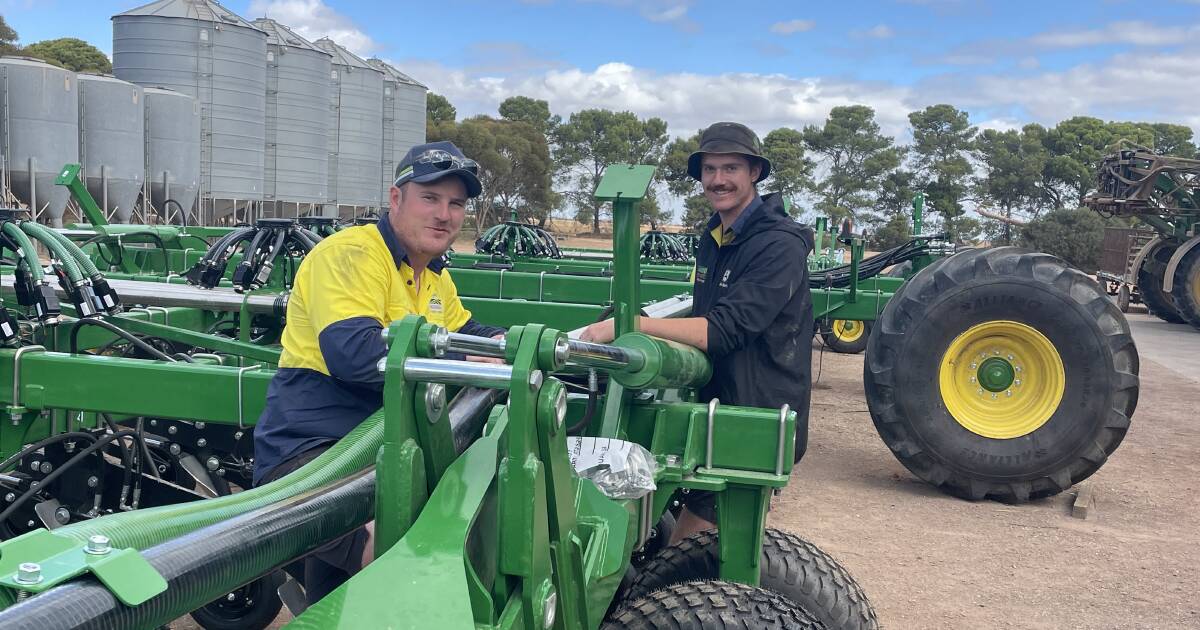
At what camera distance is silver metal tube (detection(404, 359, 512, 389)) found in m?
1.71

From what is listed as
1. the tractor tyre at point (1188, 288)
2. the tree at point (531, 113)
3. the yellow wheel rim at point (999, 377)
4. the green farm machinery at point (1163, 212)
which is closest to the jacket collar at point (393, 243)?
the yellow wheel rim at point (999, 377)

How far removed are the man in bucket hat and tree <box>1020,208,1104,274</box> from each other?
27.0m

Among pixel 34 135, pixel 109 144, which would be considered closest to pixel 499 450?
pixel 34 135

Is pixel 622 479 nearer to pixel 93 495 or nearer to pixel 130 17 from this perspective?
pixel 93 495

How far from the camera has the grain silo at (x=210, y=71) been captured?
27.9 m

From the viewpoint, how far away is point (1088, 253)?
28.4 metres

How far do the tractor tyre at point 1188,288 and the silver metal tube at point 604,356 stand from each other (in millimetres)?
17316

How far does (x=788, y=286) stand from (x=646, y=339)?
0.93 metres

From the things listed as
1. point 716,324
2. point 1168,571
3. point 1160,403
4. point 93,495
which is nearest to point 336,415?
point 716,324

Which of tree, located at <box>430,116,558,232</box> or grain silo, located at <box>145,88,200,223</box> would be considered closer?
grain silo, located at <box>145,88,200,223</box>

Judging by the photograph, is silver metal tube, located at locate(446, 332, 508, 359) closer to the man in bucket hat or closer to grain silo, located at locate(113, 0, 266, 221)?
the man in bucket hat

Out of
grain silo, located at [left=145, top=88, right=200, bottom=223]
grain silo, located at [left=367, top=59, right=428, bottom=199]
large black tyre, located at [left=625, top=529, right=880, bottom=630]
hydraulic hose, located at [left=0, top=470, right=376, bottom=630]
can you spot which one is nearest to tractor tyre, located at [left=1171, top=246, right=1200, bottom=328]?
large black tyre, located at [left=625, top=529, right=880, bottom=630]

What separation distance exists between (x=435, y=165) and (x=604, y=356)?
817mm

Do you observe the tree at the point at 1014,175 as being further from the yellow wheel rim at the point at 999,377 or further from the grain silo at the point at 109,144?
the yellow wheel rim at the point at 999,377
